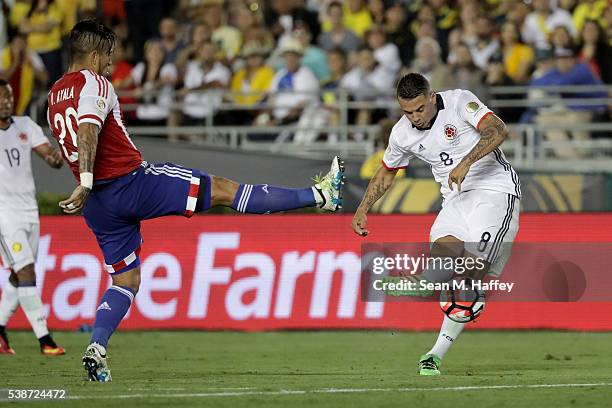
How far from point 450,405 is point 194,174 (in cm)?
291

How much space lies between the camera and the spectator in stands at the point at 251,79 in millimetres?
21375

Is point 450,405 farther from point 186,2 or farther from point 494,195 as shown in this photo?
point 186,2

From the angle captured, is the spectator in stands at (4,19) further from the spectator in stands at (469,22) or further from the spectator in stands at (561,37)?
the spectator in stands at (561,37)

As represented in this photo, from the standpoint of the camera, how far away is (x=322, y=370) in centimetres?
1147

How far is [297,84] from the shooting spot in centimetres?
2109

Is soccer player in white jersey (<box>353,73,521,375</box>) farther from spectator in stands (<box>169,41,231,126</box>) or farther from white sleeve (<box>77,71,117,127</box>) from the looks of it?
spectator in stands (<box>169,41,231,126</box>)

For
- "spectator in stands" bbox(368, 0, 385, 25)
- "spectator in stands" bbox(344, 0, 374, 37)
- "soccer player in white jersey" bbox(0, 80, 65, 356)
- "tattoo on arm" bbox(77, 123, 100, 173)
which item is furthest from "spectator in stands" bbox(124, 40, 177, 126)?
"tattoo on arm" bbox(77, 123, 100, 173)

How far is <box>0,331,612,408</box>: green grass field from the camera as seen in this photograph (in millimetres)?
8820

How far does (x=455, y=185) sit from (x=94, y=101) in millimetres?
2993

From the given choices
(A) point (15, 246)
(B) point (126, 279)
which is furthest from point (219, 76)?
(B) point (126, 279)

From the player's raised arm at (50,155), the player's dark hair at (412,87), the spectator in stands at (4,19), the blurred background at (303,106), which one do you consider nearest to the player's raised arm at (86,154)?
the player's dark hair at (412,87)

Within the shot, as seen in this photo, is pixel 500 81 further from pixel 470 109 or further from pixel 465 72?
pixel 470 109

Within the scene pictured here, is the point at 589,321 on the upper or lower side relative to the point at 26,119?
lower

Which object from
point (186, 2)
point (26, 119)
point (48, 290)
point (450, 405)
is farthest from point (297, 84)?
point (450, 405)
